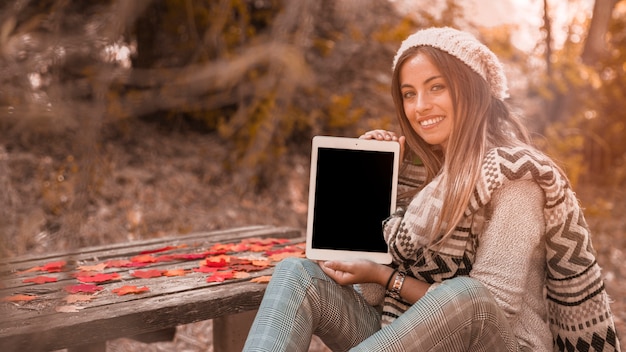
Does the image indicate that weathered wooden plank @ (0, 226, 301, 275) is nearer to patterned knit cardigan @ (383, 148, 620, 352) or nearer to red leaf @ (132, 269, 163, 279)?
red leaf @ (132, 269, 163, 279)

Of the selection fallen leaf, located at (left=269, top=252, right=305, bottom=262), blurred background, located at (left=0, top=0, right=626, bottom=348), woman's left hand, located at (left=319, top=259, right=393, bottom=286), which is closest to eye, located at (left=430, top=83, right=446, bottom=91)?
woman's left hand, located at (left=319, top=259, right=393, bottom=286)

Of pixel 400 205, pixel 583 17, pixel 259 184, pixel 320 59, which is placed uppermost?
pixel 583 17

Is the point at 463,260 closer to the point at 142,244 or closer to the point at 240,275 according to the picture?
the point at 240,275

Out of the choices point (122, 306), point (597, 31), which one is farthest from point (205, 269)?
point (597, 31)

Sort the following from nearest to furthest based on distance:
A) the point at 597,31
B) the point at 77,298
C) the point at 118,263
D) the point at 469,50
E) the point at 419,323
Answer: the point at 419,323 < the point at 77,298 < the point at 469,50 < the point at 118,263 < the point at 597,31

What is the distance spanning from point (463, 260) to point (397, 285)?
0.20 metres

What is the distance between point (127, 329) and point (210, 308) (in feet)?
0.82

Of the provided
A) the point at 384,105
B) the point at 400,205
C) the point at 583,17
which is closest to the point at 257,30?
the point at 384,105

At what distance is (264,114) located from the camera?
16.7 ft

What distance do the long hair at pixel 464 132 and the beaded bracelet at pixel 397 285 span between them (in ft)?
0.50

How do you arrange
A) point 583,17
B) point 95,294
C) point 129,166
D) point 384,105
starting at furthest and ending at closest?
point 384,105 < point 583,17 < point 129,166 < point 95,294

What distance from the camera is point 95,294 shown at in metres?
1.99

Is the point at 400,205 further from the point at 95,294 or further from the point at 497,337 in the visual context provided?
the point at 95,294

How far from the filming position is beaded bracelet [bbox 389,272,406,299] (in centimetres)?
204
